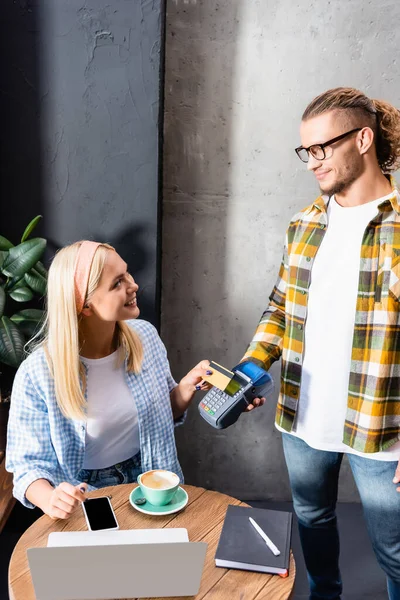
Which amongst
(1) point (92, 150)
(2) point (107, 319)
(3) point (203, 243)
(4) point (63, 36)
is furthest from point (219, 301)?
(4) point (63, 36)

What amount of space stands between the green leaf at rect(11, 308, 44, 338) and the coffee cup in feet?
3.11

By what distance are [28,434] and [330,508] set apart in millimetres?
982

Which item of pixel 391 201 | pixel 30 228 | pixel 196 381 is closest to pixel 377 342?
pixel 391 201

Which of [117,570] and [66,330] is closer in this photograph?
[117,570]

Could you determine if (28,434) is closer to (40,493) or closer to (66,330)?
(40,493)

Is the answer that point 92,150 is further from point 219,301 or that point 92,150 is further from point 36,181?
point 219,301

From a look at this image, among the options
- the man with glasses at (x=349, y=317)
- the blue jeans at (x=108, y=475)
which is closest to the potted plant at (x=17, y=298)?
the blue jeans at (x=108, y=475)

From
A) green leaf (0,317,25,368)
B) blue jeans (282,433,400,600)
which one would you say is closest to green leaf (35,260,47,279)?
green leaf (0,317,25,368)

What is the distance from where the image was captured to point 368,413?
1.64m

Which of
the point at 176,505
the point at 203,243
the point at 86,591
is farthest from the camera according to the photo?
the point at 203,243

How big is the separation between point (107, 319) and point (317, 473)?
2.62ft

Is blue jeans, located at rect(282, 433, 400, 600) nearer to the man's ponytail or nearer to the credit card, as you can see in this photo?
the credit card

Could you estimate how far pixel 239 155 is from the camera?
249 centimetres

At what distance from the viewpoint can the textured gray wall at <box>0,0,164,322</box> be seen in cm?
214
